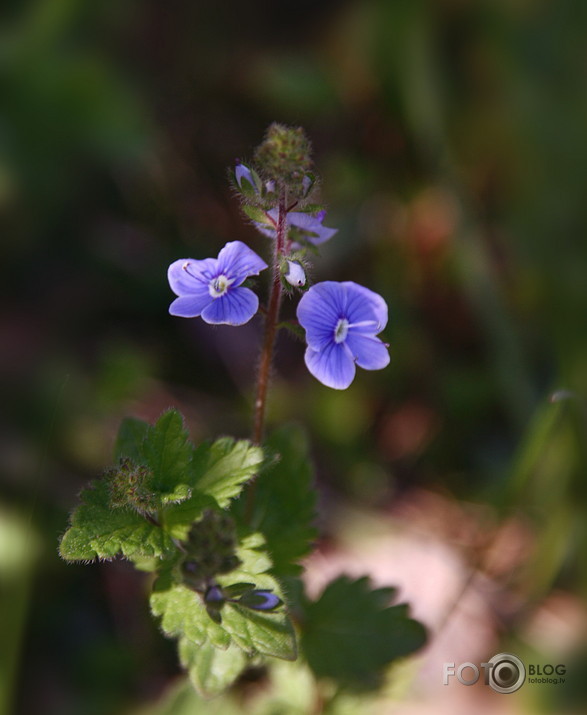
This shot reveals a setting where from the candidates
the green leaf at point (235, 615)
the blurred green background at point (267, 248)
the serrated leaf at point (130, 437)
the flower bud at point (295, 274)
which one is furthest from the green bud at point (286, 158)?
the blurred green background at point (267, 248)

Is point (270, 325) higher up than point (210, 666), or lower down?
higher up

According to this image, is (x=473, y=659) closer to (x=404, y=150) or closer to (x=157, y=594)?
(x=157, y=594)

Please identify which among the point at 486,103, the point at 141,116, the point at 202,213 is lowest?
the point at 202,213

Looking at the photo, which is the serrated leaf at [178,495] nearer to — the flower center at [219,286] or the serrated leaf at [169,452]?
the serrated leaf at [169,452]

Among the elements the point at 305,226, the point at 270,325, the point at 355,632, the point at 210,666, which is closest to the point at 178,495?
the point at 270,325

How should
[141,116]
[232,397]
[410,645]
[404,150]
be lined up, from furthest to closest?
[404,150], [141,116], [232,397], [410,645]

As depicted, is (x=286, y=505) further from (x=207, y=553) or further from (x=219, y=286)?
(x=219, y=286)

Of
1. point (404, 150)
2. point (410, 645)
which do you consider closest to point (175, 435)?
point (410, 645)
